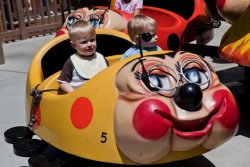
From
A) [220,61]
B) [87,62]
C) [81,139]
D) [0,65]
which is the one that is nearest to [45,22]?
[0,65]

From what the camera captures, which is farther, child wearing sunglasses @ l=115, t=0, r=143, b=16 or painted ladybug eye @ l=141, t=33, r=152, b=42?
child wearing sunglasses @ l=115, t=0, r=143, b=16

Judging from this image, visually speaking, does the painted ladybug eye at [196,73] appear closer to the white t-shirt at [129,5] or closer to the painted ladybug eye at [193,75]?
the painted ladybug eye at [193,75]

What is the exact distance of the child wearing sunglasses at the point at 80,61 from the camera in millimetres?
3190

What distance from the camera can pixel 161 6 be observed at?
6.77m

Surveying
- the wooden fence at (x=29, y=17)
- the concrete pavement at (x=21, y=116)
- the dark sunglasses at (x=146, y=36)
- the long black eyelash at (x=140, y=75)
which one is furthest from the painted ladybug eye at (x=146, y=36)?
the wooden fence at (x=29, y=17)

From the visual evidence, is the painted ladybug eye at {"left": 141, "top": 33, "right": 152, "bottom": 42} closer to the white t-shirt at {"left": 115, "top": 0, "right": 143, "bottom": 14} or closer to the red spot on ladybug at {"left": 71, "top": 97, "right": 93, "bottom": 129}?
the red spot on ladybug at {"left": 71, "top": 97, "right": 93, "bottom": 129}

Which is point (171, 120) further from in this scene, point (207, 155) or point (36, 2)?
point (36, 2)

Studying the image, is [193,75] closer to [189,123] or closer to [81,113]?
[189,123]

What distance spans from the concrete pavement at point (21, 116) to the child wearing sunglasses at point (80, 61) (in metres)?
0.74

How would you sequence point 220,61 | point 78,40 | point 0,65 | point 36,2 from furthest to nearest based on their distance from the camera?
point 36,2
point 0,65
point 220,61
point 78,40

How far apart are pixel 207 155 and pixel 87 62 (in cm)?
109

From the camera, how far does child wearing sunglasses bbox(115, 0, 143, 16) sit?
5.82m

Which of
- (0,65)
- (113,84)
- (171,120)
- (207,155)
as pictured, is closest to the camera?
(171,120)

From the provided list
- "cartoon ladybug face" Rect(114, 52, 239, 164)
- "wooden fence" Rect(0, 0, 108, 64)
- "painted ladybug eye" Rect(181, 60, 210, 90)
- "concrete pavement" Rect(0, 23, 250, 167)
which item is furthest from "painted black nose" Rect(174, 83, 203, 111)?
"wooden fence" Rect(0, 0, 108, 64)
